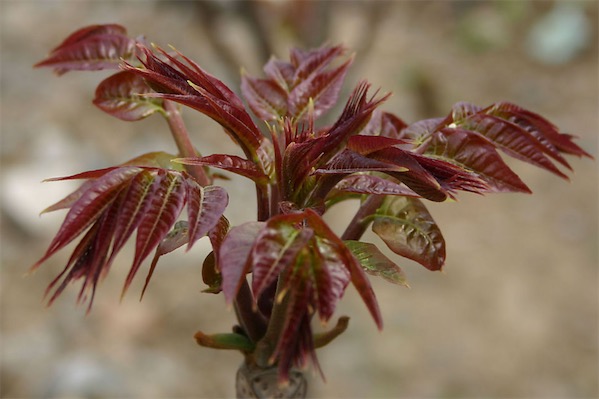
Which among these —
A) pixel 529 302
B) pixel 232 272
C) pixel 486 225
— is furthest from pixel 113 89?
pixel 486 225

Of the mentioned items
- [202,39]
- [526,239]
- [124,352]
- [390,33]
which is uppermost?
[390,33]

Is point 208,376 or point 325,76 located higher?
point 325,76

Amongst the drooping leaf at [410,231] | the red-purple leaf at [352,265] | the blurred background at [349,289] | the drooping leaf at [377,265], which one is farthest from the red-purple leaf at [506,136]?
the blurred background at [349,289]

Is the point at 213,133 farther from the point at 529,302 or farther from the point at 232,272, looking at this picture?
the point at 232,272

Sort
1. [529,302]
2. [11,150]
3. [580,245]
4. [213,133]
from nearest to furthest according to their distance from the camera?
[529,302] < [580,245] < [11,150] < [213,133]

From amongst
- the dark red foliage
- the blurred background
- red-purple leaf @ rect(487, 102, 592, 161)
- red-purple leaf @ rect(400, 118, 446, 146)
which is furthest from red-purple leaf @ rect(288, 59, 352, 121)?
the blurred background

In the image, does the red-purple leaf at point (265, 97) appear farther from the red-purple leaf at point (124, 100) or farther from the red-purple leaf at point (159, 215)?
the red-purple leaf at point (159, 215)

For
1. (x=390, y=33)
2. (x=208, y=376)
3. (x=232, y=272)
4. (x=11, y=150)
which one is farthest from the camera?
(x=390, y=33)

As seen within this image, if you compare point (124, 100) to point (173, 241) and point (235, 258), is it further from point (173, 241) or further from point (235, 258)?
point (235, 258)
